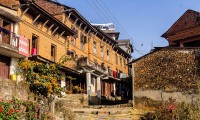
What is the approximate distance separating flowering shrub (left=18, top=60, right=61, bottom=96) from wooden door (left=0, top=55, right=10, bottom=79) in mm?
808

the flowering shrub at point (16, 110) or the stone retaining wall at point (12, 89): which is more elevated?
the stone retaining wall at point (12, 89)

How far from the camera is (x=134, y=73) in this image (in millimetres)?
23844

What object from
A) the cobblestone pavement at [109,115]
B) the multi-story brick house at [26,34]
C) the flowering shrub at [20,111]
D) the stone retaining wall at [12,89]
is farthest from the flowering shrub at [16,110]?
the multi-story brick house at [26,34]

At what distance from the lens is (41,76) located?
19.8 meters

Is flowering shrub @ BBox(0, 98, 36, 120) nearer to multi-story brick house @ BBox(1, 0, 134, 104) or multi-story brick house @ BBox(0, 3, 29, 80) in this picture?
multi-story brick house @ BBox(1, 0, 134, 104)

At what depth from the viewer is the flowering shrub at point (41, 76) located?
62.4 feet

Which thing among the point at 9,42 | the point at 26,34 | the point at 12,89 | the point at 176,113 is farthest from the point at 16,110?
the point at 26,34

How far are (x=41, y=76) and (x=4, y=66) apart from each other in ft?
10.6

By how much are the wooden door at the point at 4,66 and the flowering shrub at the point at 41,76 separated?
81cm

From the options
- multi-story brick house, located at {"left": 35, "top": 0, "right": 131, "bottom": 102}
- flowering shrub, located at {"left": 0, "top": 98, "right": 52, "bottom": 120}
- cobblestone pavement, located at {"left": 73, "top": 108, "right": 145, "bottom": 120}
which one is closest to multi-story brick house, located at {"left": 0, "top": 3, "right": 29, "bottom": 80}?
cobblestone pavement, located at {"left": 73, "top": 108, "right": 145, "bottom": 120}

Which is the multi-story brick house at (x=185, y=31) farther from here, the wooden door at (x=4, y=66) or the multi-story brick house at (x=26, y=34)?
the wooden door at (x=4, y=66)

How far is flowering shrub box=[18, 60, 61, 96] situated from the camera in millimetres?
19031

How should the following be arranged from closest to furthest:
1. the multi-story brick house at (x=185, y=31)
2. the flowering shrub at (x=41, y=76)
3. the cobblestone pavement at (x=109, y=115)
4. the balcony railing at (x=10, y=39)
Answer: the cobblestone pavement at (x=109, y=115) → the flowering shrub at (x=41, y=76) → the balcony railing at (x=10, y=39) → the multi-story brick house at (x=185, y=31)

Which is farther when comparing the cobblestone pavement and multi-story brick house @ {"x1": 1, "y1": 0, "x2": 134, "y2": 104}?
multi-story brick house @ {"x1": 1, "y1": 0, "x2": 134, "y2": 104}
